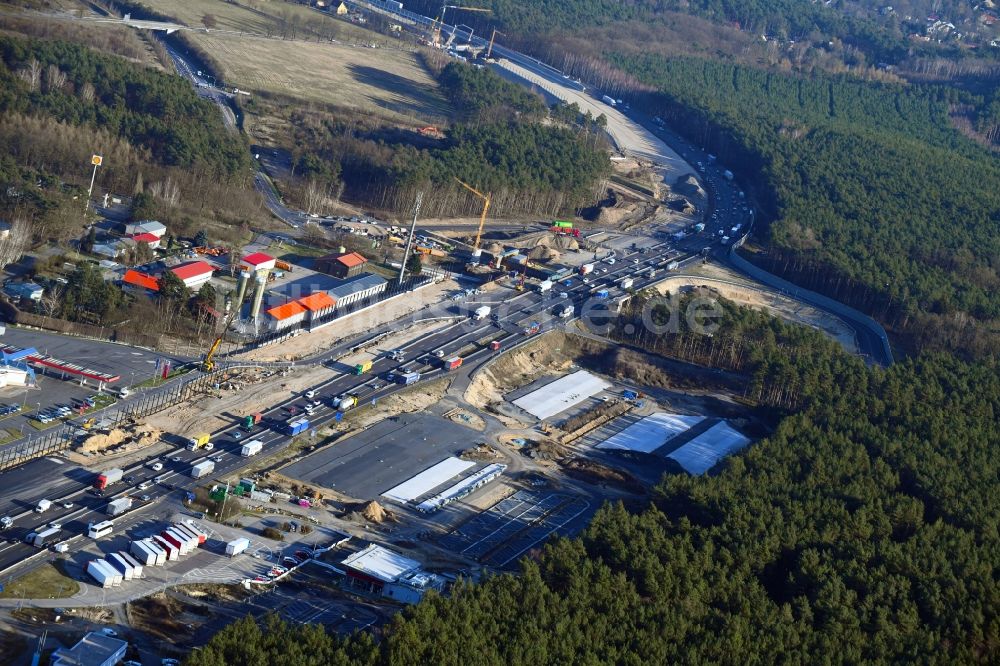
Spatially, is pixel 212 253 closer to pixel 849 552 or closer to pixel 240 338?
pixel 240 338

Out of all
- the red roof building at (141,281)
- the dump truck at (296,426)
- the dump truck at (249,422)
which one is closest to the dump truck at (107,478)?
the dump truck at (249,422)

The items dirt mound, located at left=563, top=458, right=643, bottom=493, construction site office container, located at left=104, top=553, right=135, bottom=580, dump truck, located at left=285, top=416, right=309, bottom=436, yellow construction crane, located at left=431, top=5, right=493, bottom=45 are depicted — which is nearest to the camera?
construction site office container, located at left=104, top=553, right=135, bottom=580

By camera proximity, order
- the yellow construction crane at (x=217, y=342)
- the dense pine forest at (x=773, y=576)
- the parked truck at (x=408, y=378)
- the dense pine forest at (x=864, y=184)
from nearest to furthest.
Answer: the dense pine forest at (x=773, y=576)
the yellow construction crane at (x=217, y=342)
the parked truck at (x=408, y=378)
the dense pine forest at (x=864, y=184)

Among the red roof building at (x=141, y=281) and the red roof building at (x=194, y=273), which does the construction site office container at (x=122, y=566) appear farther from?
the red roof building at (x=194, y=273)

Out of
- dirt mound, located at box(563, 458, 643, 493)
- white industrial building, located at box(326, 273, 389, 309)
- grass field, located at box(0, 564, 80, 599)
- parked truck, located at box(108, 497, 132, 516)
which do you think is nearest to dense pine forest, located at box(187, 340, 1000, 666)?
dirt mound, located at box(563, 458, 643, 493)

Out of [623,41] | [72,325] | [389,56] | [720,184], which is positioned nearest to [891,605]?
[72,325]

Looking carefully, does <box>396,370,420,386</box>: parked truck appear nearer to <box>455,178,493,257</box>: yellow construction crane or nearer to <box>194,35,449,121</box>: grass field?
<box>455,178,493,257</box>: yellow construction crane
